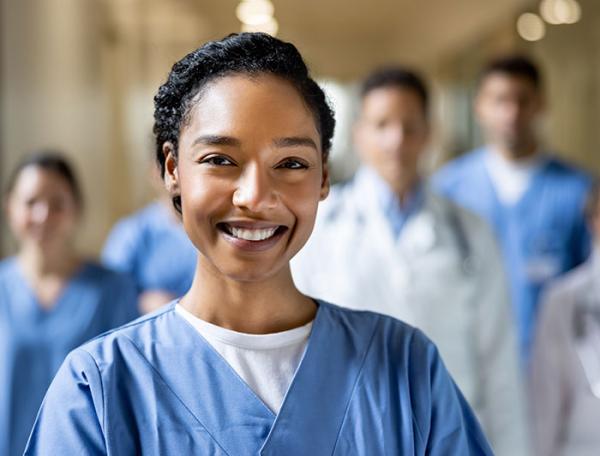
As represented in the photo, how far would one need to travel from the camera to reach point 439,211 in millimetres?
2021

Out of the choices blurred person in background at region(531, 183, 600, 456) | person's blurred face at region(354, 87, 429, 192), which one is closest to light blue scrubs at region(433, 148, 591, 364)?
blurred person in background at region(531, 183, 600, 456)

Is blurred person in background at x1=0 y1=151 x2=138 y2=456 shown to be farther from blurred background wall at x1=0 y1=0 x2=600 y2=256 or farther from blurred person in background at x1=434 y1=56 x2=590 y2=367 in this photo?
blurred person in background at x1=434 y1=56 x2=590 y2=367

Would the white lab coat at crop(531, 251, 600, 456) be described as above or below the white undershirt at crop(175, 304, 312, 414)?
below

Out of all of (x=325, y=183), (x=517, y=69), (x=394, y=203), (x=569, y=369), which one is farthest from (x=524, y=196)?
(x=325, y=183)

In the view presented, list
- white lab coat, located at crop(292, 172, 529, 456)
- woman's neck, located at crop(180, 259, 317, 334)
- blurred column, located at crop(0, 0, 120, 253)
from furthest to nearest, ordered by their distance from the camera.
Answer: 1. blurred column, located at crop(0, 0, 120, 253)
2. white lab coat, located at crop(292, 172, 529, 456)
3. woman's neck, located at crop(180, 259, 317, 334)

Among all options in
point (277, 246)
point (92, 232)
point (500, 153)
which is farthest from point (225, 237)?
point (92, 232)

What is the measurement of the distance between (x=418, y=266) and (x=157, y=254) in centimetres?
133

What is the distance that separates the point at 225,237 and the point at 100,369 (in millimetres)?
191

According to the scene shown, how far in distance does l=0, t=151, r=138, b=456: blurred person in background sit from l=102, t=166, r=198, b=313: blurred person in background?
1.64 ft

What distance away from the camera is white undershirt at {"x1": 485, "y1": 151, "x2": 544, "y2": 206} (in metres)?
3.07

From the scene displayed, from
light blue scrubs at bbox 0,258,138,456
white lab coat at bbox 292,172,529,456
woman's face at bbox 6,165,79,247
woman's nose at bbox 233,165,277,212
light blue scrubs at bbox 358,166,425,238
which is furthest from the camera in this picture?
woman's face at bbox 6,165,79,247

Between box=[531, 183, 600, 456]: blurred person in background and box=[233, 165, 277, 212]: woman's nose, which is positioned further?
box=[531, 183, 600, 456]: blurred person in background

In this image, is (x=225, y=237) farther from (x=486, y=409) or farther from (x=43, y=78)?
(x=43, y=78)

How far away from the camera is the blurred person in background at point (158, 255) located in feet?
10.1
